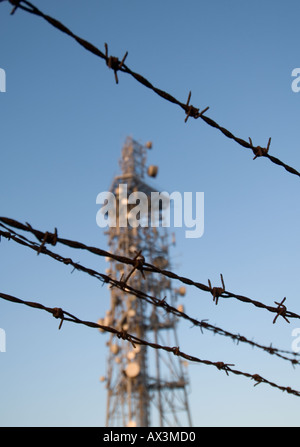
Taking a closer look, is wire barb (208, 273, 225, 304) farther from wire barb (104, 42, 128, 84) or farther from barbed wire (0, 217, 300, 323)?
wire barb (104, 42, 128, 84)

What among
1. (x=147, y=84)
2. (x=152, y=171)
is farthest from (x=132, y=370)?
(x=147, y=84)

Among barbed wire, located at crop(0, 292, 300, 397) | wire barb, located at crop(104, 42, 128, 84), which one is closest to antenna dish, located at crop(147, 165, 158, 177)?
barbed wire, located at crop(0, 292, 300, 397)

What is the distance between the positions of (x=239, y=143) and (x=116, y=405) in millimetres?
19780

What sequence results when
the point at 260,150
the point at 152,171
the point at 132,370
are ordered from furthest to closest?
the point at 152,171, the point at 132,370, the point at 260,150

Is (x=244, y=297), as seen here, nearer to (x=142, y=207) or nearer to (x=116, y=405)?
(x=116, y=405)

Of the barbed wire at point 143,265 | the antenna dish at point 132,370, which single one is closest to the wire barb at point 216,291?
the barbed wire at point 143,265

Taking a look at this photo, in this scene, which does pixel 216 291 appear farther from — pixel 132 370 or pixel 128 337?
pixel 132 370

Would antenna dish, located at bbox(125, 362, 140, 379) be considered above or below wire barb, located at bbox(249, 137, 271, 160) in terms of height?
above

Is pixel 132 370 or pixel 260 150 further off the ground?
pixel 132 370

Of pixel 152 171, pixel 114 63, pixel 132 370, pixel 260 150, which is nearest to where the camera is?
pixel 114 63

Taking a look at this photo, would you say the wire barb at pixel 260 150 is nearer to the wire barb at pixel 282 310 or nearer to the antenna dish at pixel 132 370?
the wire barb at pixel 282 310

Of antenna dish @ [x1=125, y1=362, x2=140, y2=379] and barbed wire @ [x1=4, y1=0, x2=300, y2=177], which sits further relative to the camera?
antenna dish @ [x1=125, y1=362, x2=140, y2=379]

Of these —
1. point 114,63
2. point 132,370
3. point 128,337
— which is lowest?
point 128,337

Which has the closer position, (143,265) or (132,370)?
(143,265)
